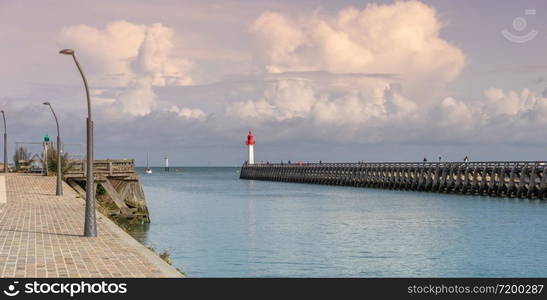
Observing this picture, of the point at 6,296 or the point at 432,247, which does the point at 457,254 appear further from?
the point at 6,296

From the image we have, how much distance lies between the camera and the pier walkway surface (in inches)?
514

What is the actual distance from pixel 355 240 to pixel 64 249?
17473 mm

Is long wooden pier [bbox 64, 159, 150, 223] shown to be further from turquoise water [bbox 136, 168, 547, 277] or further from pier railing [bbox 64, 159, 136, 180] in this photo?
turquoise water [bbox 136, 168, 547, 277]

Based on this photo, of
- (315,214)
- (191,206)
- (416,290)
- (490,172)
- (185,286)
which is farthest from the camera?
(490,172)

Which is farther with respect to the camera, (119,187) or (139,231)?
(119,187)

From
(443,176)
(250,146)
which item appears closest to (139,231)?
(443,176)

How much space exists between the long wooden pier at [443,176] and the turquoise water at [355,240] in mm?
7923

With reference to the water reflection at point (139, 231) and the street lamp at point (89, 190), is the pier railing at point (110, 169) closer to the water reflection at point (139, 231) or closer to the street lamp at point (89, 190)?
the water reflection at point (139, 231)

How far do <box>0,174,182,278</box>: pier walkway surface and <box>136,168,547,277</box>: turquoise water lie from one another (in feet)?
13.6

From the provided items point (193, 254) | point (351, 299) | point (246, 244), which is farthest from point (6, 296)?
point (246, 244)

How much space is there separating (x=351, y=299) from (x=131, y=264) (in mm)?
4571

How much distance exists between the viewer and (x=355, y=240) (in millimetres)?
31141

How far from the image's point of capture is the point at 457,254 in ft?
88.9

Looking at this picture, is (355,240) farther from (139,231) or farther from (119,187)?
(119,187)
